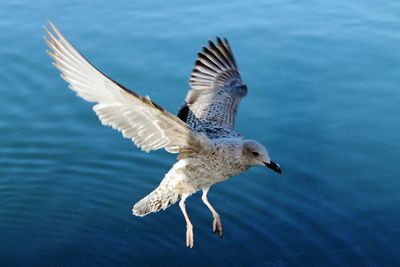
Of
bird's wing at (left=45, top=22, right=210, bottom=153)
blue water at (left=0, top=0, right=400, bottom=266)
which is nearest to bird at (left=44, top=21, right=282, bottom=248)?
bird's wing at (left=45, top=22, right=210, bottom=153)

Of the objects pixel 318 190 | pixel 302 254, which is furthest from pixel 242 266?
pixel 318 190

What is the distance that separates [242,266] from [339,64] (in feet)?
13.7

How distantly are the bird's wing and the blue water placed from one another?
1.68m

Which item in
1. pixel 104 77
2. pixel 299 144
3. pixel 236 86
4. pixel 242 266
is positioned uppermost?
pixel 104 77

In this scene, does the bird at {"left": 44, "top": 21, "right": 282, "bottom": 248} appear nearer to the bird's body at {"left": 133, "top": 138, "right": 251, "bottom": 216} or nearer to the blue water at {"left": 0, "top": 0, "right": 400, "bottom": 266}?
the bird's body at {"left": 133, "top": 138, "right": 251, "bottom": 216}

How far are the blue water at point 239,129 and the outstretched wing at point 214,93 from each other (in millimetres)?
1184

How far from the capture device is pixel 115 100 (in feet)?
16.8

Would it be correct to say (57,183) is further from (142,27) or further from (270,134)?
(142,27)

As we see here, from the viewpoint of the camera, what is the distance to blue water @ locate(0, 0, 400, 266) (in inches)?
274

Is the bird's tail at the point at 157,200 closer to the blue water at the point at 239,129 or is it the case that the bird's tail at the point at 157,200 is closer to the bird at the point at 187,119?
the bird at the point at 187,119

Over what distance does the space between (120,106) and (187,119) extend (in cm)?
126

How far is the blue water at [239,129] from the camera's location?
6949 mm

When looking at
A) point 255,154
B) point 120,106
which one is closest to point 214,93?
point 255,154

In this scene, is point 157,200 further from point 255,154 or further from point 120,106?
point 120,106
